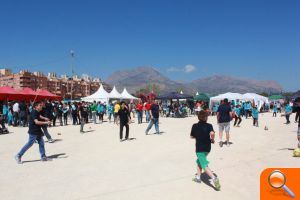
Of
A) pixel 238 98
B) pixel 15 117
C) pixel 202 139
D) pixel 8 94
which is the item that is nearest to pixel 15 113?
pixel 15 117

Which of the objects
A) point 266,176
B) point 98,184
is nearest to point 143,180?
point 98,184

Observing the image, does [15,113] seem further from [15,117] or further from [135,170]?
[135,170]

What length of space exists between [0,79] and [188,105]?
13315 cm

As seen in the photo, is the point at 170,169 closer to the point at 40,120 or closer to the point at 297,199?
the point at 40,120

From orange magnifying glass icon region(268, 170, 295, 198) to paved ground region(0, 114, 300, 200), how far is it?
3944mm

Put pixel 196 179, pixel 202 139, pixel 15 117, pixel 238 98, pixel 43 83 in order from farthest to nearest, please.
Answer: pixel 43 83 < pixel 238 98 < pixel 15 117 < pixel 196 179 < pixel 202 139

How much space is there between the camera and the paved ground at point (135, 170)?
612cm

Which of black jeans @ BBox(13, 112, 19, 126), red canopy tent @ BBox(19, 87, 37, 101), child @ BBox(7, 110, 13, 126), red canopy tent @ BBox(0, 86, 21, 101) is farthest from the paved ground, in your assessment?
red canopy tent @ BBox(19, 87, 37, 101)

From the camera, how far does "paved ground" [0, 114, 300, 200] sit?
6.12 meters

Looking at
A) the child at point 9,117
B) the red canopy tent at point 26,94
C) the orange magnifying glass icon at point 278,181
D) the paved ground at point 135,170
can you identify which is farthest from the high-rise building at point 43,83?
the orange magnifying glass icon at point 278,181

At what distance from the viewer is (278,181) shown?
1.95 meters

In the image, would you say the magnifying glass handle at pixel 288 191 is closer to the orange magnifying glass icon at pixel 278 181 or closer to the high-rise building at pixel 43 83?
the orange magnifying glass icon at pixel 278 181

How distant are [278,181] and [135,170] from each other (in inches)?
247

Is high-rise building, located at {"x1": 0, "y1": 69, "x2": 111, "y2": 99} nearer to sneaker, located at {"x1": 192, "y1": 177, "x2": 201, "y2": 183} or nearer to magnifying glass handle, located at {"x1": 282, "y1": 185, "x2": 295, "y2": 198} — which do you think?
sneaker, located at {"x1": 192, "y1": 177, "x2": 201, "y2": 183}
